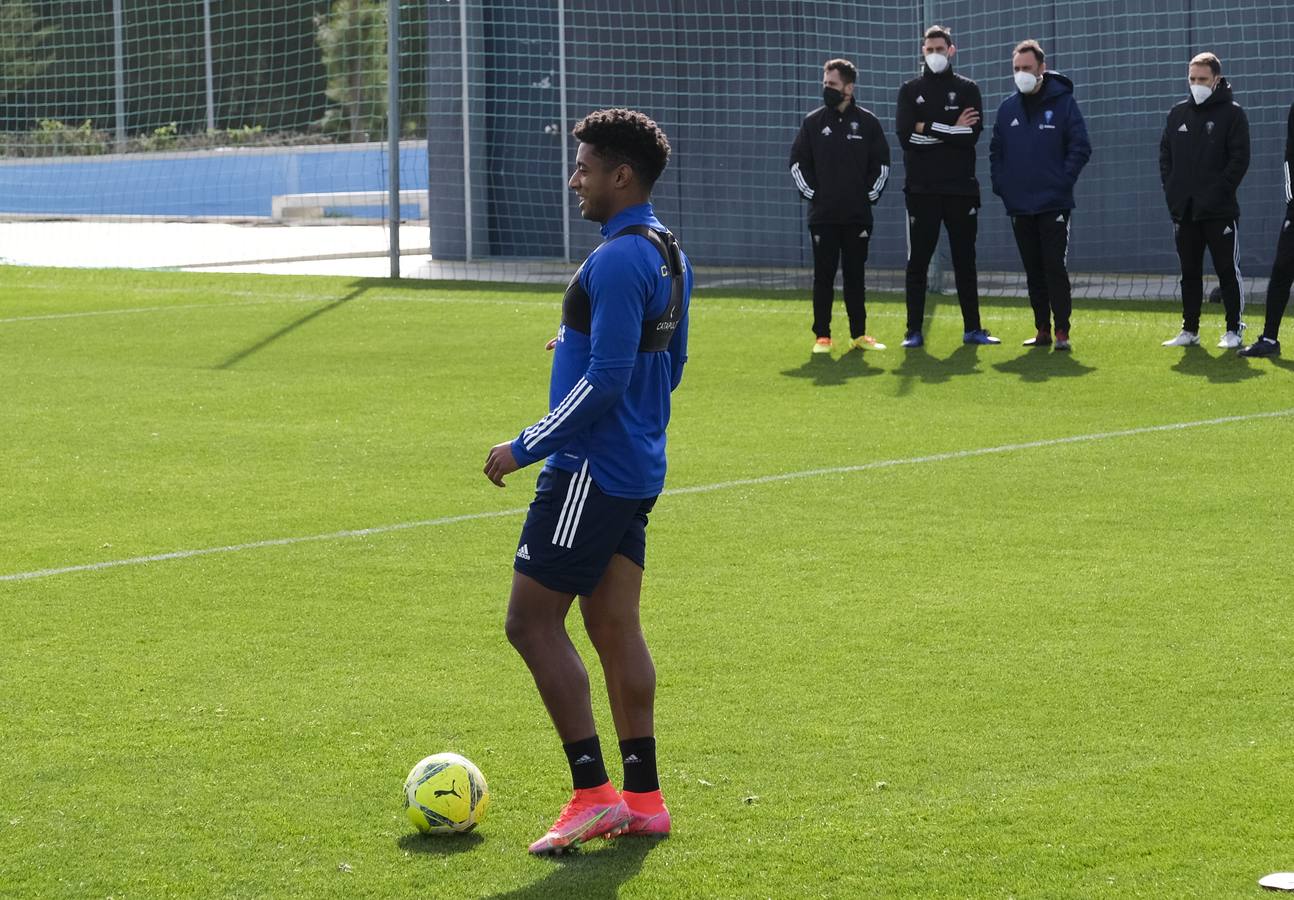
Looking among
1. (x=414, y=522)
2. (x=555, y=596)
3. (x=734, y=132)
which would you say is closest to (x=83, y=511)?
(x=414, y=522)

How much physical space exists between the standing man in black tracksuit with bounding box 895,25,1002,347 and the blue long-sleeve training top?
965 cm

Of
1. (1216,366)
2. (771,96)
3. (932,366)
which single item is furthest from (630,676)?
(771,96)

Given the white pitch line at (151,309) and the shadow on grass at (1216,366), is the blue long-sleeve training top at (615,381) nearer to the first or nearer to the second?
the shadow on grass at (1216,366)

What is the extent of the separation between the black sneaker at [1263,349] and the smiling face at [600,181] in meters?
9.75

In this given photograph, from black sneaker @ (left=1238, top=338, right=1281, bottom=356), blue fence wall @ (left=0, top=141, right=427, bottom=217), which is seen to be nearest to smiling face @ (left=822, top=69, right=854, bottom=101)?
black sneaker @ (left=1238, top=338, right=1281, bottom=356)

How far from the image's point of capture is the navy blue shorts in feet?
15.0

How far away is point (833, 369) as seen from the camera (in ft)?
44.2

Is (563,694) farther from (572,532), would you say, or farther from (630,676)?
(572,532)

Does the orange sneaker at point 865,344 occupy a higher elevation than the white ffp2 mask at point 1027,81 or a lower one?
lower

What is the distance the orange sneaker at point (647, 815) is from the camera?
4691 millimetres

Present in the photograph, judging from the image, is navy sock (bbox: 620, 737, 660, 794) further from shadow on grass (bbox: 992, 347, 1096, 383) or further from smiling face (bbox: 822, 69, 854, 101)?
smiling face (bbox: 822, 69, 854, 101)

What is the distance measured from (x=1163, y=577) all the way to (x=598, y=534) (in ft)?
11.5

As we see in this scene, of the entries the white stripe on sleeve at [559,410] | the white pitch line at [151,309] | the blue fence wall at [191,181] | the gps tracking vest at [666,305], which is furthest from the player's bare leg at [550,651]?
the blue fence wall at [191,181]

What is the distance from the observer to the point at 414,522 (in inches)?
336
